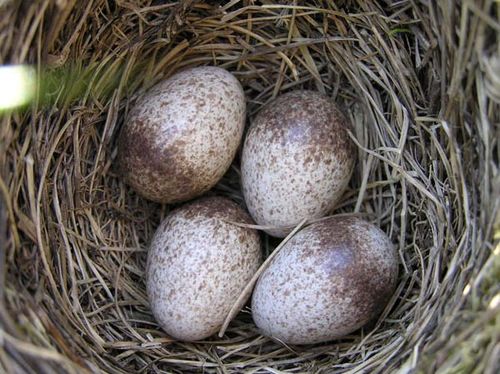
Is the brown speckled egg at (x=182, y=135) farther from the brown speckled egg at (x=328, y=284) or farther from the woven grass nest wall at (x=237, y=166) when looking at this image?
the brown speckled egg at (x=328, y=284)

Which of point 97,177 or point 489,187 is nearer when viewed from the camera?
point 489,187

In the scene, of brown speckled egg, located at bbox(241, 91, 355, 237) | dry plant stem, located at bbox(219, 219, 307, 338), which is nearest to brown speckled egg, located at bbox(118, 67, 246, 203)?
brown speckled egg, located at bbox(241, 91, 355, 237)

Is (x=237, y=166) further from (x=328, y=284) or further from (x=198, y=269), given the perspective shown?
(x=328, y=284)

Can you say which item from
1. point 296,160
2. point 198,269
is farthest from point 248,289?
point 296,160

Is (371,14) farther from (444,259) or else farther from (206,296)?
(206,296)

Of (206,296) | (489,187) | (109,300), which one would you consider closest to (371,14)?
(489,187)

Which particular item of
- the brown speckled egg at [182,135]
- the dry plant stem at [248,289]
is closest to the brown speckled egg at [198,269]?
the dry plant stem at [248,289]

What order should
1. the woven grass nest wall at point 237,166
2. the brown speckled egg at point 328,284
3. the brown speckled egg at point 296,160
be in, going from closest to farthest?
the woven grass nest wall at point 237,166
the brown speckled egg at point 328,284
the brown speckled egg at point 296,160
